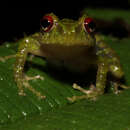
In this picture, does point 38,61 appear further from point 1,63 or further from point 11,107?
point 11,107

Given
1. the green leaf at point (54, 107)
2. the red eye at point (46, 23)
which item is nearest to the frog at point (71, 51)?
the red eye at point (46, 23)

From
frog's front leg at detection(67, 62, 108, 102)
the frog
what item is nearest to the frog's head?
the frog

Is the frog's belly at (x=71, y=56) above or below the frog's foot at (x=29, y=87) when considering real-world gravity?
above

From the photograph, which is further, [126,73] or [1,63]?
[126,73]

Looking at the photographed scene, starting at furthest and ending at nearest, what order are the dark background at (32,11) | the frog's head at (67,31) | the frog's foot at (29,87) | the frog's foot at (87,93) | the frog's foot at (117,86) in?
1. the dark background at (32,11)
2. the frog's foot at (117,86)
3. the frog's head at (67,31)
4. the frog's foot at (87,93)
5. the frog's foot at (29,87)

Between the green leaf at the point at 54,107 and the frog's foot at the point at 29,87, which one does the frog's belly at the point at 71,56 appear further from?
the frog's foot at the point at 29,87

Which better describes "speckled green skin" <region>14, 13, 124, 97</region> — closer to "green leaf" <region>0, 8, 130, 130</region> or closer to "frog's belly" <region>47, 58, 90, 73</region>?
"frog's belly" <region>47, 58, 90, 73</region>

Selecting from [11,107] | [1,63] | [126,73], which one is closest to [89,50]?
[126,73]

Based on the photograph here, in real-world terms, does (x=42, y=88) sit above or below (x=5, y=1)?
below
